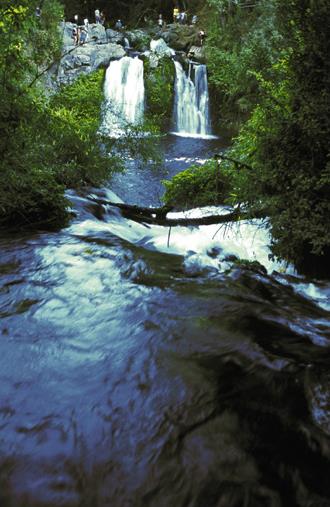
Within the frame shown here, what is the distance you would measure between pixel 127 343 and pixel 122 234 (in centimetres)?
408

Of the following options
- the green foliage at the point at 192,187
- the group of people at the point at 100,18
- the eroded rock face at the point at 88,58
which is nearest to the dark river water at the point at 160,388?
the green foliage at the point at 192,187

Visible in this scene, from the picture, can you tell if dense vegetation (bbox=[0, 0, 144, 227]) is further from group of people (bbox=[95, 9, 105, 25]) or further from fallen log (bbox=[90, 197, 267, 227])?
group of people (bbox=[95, 9, 105, 25])

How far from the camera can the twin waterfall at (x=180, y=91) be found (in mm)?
20234

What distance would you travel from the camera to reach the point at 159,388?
2717mm

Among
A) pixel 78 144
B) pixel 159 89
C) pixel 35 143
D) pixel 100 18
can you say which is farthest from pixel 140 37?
pixel 100 18

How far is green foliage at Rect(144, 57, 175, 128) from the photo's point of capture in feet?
30.9

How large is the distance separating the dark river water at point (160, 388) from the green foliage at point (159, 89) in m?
5.77

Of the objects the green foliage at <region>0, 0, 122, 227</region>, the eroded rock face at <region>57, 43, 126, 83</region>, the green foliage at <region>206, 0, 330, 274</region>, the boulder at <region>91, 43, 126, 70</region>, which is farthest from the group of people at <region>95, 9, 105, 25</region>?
the green foliage at <region>206, 0, 330, 274</region>

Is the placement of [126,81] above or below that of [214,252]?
above

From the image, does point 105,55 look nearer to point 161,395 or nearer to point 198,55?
point 198,55

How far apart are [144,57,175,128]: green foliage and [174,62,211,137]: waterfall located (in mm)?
672

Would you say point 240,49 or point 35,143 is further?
point 240,49

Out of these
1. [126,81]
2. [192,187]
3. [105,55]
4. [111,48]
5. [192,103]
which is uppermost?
[111,48]

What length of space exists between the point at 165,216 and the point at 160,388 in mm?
4788
